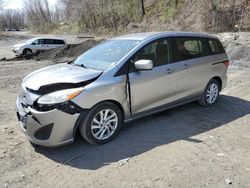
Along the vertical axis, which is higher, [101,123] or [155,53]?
[155,53]

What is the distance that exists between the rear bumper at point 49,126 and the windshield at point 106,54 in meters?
1.13

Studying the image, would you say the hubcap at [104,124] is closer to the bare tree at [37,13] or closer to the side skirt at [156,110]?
the side skirt at [156,110]

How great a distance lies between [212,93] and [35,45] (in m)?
17.4

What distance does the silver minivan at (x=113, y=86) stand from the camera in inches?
156

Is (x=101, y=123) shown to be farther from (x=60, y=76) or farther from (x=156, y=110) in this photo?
(x=156, y=110)

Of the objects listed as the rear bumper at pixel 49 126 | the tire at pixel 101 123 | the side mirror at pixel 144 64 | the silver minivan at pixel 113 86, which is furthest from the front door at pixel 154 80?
the rear bumper at pixel 49 126

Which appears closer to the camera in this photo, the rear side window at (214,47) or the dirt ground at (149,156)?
the dirt ground at (149,156)

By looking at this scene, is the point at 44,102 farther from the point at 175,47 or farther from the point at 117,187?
the point at 175,47

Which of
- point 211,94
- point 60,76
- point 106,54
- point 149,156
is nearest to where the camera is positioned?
point 149,156

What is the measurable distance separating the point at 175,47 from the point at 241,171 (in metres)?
2.59

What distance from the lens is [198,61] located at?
18.9ft

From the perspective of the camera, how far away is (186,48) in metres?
5.63

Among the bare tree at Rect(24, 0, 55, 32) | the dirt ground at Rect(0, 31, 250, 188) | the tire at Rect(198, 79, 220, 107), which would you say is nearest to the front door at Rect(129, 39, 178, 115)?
the dirt ground at Rect(0, 31, 250, 188)

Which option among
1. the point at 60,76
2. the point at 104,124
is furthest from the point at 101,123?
the point at 60,76
